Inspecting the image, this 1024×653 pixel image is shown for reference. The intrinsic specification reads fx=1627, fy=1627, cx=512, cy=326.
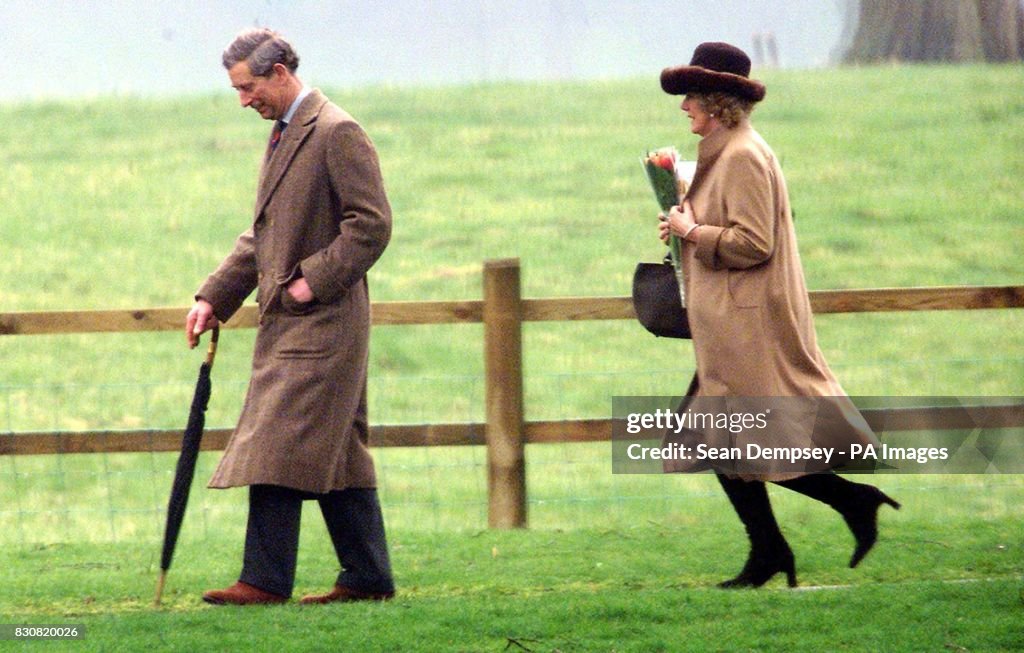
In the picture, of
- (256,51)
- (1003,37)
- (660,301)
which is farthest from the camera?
(1003,37)

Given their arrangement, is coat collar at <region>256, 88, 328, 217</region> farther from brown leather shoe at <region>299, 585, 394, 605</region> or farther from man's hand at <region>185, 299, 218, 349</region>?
brown leather shoe at <region>299, 585, 394, 605</region>

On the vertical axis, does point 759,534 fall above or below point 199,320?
A: below

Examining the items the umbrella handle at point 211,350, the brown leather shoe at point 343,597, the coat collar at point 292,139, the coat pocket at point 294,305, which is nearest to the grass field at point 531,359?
the brown leather shoe at point 343,597

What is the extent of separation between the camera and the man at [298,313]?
5.14 m

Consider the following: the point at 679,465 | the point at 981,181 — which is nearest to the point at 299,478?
the point at 679,465

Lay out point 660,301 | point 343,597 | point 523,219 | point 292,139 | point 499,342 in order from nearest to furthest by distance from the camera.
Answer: point 292,139, point 343,597, point 660,301, point 499,342, point 523,219

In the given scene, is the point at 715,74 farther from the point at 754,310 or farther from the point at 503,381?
the point at 503,381

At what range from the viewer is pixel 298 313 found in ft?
17.1

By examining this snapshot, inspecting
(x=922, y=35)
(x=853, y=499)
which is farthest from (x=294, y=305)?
(x=922, y=35)

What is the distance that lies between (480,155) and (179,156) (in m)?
3.53

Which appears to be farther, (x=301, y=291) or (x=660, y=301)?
(x=660, y=301)

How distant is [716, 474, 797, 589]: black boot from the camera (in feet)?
17.8

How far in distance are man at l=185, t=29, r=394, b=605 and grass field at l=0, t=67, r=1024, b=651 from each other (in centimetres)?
38

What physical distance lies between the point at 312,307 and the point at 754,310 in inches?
56.0
